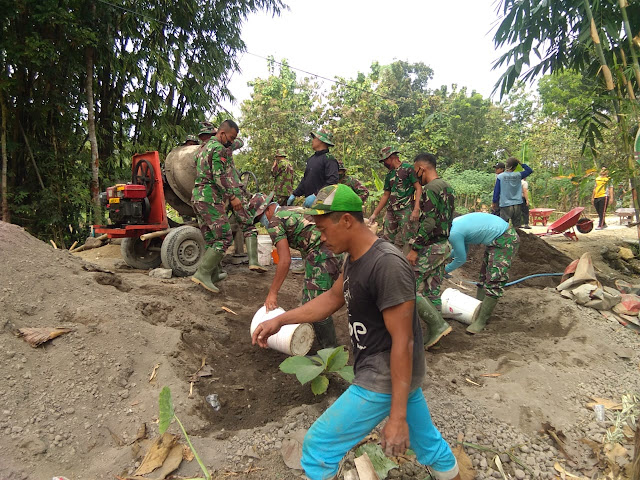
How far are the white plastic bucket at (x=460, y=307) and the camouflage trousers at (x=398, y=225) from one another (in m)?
1.52

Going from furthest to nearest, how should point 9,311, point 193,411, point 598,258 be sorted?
point 598,258
point 9,311
point 193,411

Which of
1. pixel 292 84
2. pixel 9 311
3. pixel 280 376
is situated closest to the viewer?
pixel 9 311

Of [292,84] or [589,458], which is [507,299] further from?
[292,84]

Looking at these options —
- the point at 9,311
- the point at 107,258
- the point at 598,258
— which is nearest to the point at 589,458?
the point at 9,311

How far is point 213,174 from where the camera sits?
5.28m

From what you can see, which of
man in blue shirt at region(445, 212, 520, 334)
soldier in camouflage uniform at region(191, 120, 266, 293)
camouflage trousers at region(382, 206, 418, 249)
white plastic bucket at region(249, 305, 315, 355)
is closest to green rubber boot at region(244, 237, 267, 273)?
soldier in camouflage uniform at region(191, 120, 266, 293)

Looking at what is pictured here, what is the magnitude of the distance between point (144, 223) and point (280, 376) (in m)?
3.49

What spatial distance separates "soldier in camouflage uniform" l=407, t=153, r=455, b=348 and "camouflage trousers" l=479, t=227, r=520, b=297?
61cm

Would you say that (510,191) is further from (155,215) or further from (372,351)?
(372,351)

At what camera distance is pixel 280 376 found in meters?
3.64

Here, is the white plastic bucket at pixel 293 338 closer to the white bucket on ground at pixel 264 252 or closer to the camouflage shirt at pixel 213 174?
A: the camouflage shirt at pixel 213 174

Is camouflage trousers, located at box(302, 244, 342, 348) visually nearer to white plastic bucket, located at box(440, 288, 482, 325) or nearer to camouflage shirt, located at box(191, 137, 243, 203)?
white plastic bucket, located at box(440, 288, 482, 325)

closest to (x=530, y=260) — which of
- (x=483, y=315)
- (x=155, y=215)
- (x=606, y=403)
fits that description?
(x=483, y=315)

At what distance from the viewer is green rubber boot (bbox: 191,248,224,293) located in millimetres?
5238
